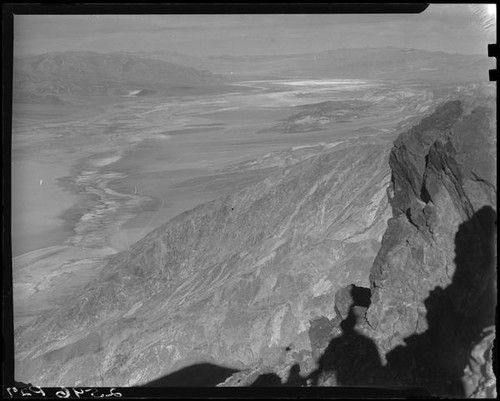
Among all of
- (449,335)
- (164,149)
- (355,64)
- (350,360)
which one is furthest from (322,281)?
(355,64)

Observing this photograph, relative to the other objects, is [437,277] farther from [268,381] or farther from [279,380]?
[268,381]

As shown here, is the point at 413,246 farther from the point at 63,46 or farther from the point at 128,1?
the point at 63,46

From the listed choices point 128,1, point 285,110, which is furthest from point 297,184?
point 128,1

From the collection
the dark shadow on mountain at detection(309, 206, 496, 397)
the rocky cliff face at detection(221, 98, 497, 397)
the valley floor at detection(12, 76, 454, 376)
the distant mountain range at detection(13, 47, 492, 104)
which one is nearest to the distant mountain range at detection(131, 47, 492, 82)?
the distant mountain range at detection(13, 47, 492, 104)

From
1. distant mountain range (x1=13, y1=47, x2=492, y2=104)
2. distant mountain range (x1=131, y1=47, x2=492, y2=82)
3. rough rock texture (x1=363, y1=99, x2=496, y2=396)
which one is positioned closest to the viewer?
rough rock texture (x1=363, y1=99, x2=496, y2=396)

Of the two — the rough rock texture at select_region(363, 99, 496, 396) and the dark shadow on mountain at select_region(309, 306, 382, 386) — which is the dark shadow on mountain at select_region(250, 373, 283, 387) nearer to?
the dark shadow on mountain at select_region(309, 306, 382, 386)

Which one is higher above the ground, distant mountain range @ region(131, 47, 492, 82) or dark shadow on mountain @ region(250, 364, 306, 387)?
distant mountain range @ region(131, 47, 492, 82)

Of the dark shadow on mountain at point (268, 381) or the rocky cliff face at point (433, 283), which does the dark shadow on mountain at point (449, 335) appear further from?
the dark shadow on mountain at point (268, 381)

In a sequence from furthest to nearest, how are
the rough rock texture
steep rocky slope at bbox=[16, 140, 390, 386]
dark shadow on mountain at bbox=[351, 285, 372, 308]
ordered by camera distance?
1. steep rocky slope at bbox=[16, 140, 390, 386]
2. dark shadow on mountain at bbox=[351, 285, 372, 308]
3. the rough rock texture
